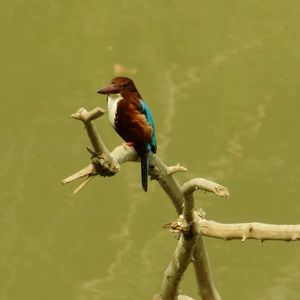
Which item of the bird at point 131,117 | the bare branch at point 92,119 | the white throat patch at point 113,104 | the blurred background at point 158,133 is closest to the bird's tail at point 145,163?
the bird at point 131,117

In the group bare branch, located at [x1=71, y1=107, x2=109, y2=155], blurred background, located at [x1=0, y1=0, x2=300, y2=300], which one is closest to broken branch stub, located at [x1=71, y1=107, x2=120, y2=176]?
bare branch, located at [x1=71, y1=107, x2=109, y2=155]

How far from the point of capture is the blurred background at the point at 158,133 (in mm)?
4238

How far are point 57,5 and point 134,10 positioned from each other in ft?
1.33

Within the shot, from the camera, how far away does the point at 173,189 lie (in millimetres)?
2283

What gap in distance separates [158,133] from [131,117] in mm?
2568

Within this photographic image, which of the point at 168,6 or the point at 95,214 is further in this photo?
the point at 168,6

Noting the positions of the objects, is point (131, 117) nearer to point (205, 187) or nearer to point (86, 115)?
point (86, 115)

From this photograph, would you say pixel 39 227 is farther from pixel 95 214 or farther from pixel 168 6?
pixel 168 6

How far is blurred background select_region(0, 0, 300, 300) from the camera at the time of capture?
4.24 metres

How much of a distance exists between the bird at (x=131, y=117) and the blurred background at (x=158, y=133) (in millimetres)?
1872

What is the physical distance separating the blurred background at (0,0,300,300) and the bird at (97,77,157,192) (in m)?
1.87

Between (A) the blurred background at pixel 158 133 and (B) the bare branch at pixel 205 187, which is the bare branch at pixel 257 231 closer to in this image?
(B) the bare branch at pixel 205 187

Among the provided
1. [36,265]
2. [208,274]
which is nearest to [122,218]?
[36,265]

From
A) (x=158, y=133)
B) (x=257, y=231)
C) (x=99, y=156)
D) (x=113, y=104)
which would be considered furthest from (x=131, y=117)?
(x=158, y=133)
